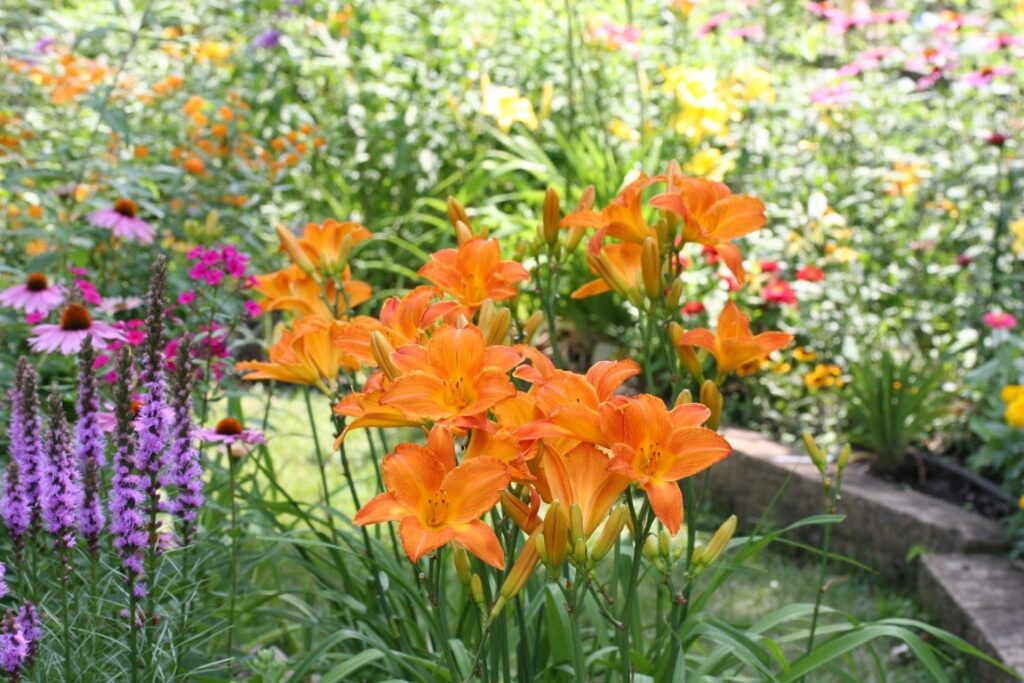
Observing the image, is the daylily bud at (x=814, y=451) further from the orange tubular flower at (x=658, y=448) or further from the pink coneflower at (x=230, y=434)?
the pink coneflower at (x=230, y=434)

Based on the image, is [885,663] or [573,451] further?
[885,663]

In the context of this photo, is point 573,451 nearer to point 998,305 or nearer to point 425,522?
point 425,522

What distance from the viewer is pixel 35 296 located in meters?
2.73

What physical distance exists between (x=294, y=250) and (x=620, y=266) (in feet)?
1.92

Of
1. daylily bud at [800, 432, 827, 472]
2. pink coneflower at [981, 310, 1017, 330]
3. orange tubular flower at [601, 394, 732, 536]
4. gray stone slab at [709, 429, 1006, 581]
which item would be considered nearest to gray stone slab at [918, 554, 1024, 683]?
gray stone slab at [709, 429, 1006, 581]

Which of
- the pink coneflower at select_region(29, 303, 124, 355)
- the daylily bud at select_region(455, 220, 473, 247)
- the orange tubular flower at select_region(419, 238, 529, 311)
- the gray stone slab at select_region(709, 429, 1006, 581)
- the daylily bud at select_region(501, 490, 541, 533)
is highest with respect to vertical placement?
the daylily bud at select_region(455, 220, 473, 247)

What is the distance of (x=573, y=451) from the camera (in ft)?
4.68

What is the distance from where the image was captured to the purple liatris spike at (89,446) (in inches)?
63.4

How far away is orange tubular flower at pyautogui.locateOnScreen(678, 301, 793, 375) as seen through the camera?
191 centimetres

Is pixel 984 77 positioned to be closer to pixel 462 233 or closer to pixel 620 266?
pixel 620 266

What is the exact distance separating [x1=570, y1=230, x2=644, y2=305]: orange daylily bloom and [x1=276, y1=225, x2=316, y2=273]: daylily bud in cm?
51

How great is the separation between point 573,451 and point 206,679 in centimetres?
87

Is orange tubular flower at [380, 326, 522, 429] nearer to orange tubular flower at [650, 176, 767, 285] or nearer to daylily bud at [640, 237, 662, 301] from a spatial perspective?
daylily bud at [640, 237, 662, 301]

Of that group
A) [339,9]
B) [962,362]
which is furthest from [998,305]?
[339,9]
